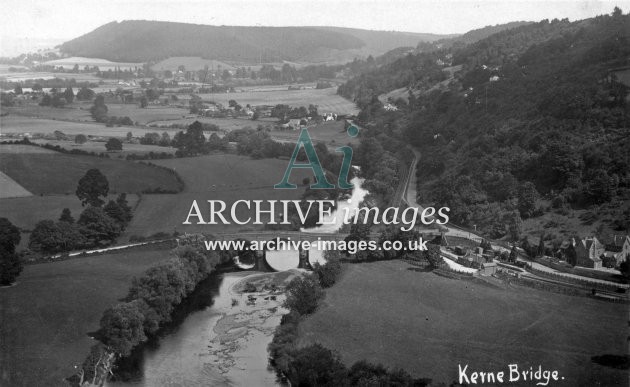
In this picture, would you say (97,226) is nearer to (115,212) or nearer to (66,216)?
(66,216)

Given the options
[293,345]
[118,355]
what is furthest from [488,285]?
[118,355]

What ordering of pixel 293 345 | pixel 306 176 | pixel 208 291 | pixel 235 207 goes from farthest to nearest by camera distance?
pixel 306 176 → pixel 235 207 → pixel 208 291 → pixel 293 345

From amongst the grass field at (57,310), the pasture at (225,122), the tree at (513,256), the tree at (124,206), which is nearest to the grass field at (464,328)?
the tree at (513,256)

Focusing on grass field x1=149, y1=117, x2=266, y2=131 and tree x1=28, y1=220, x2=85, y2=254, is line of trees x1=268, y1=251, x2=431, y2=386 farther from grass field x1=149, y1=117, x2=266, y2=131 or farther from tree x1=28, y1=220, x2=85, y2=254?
grass field x1=149, y1=117, x2=266, y2=131

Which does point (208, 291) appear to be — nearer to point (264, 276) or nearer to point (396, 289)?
point (264, 276)

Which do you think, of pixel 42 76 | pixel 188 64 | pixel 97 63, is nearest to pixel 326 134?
pixel 42 76

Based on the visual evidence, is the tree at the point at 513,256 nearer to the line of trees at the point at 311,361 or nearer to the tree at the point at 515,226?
the tree at the point at 515,226

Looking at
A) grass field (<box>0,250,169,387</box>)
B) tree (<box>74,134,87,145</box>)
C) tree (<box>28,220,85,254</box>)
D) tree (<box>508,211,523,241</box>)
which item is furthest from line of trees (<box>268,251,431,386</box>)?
tree (<box>74,134,87,145</box>)
